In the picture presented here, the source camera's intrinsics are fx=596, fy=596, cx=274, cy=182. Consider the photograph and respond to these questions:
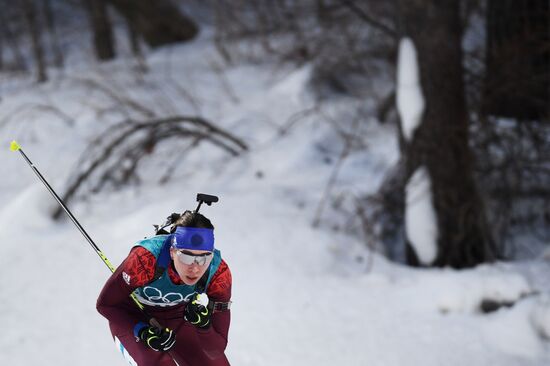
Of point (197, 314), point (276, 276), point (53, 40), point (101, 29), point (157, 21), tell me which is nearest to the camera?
point (197, 314)

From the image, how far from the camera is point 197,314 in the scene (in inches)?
91.1

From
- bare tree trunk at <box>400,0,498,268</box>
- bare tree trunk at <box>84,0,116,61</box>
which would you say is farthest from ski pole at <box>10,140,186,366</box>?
bare tree trunk at <box>84,0,116,61</box>

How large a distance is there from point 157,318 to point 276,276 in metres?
2.31

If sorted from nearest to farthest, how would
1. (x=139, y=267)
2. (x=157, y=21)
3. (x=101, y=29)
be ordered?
(x=139, y=267), (x=157, y=21), (x=101, y=29)

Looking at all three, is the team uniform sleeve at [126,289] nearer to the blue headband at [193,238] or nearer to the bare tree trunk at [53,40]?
the blue headband at [193,238]

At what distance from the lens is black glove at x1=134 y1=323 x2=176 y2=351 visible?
7.25ft

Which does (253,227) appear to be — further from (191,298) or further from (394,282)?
(191,298)

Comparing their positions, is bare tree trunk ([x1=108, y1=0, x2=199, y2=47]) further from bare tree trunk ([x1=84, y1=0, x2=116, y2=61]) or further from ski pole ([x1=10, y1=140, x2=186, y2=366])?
ski pole ([x1=10, y1=140, x2=186, y2=366])

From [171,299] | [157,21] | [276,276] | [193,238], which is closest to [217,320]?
[171,299]

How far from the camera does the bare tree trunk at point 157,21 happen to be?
1045 cm

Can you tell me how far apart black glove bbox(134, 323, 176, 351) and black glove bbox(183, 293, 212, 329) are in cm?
11

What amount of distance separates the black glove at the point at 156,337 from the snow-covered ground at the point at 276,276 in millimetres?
1503

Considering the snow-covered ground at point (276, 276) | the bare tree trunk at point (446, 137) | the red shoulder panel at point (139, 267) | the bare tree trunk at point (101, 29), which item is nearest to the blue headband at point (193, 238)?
the red shoulder panel at point (139, 267)

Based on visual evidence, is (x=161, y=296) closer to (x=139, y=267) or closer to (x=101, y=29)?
(x=139, y=267)
